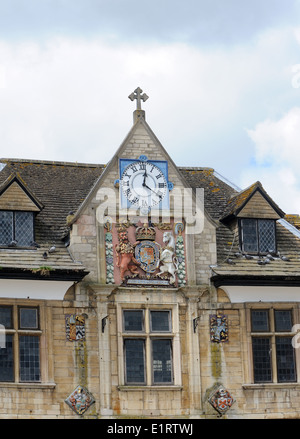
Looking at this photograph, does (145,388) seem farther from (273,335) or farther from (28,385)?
(273,335)

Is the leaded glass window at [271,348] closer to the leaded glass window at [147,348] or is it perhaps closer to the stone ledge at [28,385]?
the leaded glass window at [147,348]

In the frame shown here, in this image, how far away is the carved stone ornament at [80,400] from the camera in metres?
39.7

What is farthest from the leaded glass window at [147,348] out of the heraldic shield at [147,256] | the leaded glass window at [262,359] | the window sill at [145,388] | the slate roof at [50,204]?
the leaded glass window at [262,359]

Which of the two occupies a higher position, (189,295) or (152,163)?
(152,163)

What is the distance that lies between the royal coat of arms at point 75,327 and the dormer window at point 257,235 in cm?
632

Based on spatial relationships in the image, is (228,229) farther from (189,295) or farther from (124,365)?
(124,365)

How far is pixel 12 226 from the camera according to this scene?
135ft

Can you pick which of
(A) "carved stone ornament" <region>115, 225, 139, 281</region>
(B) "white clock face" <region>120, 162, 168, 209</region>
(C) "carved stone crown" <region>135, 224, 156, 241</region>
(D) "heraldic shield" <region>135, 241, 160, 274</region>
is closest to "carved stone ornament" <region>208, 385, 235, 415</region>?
(D) "heraldic shield" <region>135, 241, 160, 274</region>

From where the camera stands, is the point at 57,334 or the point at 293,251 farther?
the point at 293,251

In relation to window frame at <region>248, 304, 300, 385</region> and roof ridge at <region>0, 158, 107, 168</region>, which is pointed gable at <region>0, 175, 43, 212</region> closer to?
roof ridge at <region>0, 158, 107, 168</region>

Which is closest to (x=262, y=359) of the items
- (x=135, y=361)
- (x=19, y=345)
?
(x=135, y=361)
